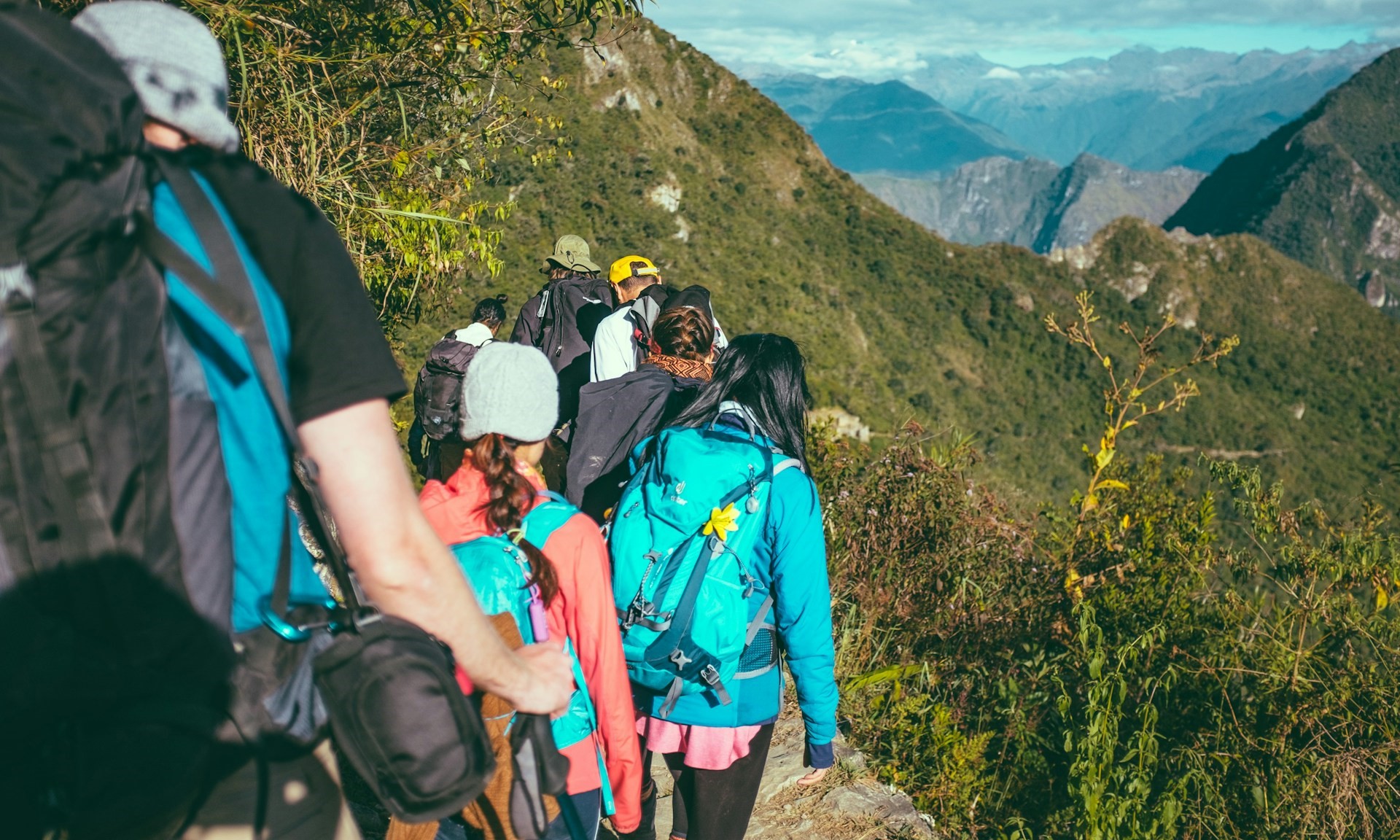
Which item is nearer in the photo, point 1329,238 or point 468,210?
point 468,210

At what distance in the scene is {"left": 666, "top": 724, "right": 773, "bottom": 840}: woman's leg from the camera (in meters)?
2.27

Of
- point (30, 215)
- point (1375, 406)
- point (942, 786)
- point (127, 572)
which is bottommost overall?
point (1375, 406)

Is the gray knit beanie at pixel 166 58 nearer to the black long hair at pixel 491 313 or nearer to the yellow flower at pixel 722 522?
the yellow flower at pixel 722 522

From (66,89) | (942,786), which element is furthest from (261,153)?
(942,786)

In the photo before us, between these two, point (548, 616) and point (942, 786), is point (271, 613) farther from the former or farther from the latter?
point (942, 786)

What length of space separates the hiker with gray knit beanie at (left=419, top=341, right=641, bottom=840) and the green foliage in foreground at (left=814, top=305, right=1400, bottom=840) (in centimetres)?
178

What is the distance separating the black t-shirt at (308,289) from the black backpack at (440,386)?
8.02 ft

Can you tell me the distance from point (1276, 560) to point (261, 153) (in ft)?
16.0

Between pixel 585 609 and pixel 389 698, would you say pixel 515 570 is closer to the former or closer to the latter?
pixel 585 609

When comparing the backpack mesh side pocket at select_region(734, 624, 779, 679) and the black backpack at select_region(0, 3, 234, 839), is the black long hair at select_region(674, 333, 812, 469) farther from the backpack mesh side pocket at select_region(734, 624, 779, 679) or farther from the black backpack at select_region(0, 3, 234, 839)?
the black backpack at select_region(0, 3, 234, 839)

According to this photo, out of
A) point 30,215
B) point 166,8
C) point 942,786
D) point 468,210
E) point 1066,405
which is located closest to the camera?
point 30,215

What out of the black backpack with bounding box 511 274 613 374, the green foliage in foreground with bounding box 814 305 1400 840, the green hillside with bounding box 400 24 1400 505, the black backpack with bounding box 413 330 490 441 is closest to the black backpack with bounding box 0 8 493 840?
the black backpack with bounding box 413 330 490 441

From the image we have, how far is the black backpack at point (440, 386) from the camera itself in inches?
142

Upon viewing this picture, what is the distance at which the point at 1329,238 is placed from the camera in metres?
137
